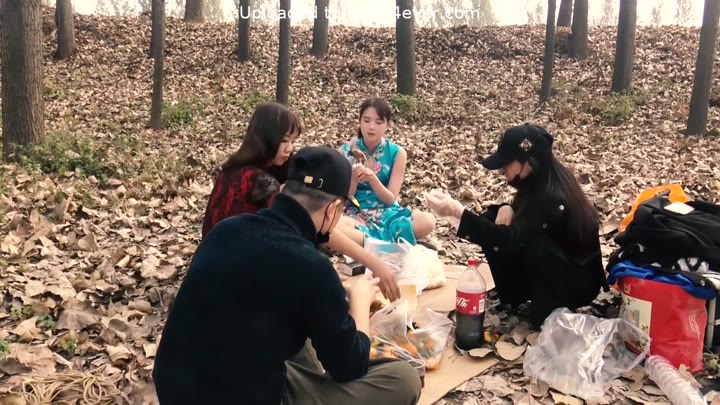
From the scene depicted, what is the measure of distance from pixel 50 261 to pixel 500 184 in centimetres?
488

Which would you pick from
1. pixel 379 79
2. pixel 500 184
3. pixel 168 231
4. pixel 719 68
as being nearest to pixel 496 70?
pixel 379 79

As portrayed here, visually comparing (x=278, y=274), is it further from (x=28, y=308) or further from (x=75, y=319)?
(x=28, y=308)

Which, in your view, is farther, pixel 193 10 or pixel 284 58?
pixel 193 10

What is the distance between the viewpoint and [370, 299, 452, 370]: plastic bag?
11.2 feet

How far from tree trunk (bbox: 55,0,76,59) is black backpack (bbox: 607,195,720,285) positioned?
15408 mm

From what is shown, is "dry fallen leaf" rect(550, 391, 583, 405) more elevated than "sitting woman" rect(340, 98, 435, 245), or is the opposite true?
"sitting woman" rect(340, 98, 435, 245)

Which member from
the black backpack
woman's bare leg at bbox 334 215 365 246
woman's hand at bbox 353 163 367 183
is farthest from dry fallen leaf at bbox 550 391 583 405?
woman's hand at bbox 353 163 367 183

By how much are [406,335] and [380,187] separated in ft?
4.87

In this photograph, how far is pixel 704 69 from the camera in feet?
33.0

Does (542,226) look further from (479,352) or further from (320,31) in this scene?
(320,31)

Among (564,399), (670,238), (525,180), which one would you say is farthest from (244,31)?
(564,399)

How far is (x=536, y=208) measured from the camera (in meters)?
3.54

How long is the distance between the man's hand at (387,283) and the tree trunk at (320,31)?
46.8ft

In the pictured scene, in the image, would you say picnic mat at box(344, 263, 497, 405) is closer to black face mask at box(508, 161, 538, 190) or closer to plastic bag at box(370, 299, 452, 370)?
plastic bag at box(370, 299, 452, 370)
